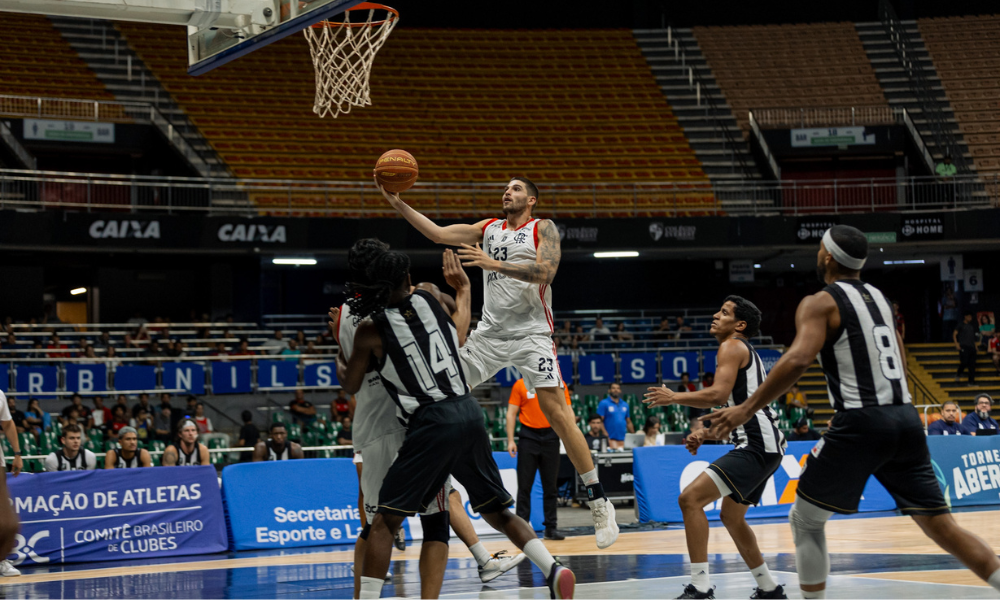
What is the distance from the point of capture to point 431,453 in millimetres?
5652

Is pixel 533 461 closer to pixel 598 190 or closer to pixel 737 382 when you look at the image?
pixel 737 382

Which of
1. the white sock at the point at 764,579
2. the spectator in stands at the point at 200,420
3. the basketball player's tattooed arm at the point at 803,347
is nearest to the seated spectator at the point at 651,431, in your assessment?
the spectator in stands at the point at 200,420

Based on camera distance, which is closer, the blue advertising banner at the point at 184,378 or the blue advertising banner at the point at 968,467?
the blue advertising banner at the point at 968,467

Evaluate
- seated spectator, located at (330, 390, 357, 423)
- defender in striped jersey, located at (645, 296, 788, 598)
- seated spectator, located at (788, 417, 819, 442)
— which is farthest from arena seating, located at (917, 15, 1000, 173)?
defender in striped jersey, located at (645, 296, 788, 598)

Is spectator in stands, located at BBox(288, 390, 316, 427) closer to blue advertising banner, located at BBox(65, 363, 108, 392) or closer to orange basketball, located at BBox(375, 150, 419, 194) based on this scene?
blue advertising banner, located at BBox(65, 363, 108, 392)

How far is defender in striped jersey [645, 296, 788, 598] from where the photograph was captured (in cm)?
667

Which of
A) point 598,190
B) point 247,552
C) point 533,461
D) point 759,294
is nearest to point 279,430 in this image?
point 247,552

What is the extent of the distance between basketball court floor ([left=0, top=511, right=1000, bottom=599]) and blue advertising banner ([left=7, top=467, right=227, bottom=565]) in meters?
0.31

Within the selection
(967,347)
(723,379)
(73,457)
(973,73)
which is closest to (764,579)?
(723,379)

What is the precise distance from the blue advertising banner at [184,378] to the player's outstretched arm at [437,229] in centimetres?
1342

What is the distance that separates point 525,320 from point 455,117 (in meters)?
22.3

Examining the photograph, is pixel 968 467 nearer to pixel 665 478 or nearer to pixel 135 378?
pixel 665 478

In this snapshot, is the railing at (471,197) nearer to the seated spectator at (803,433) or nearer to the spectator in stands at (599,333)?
the spectator in stands at (599,333)

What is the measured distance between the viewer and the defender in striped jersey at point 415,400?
18.5 ft
